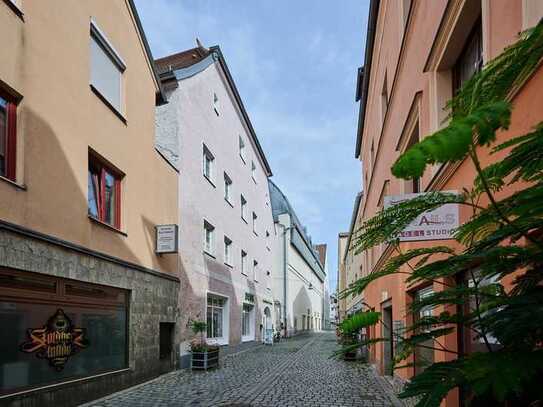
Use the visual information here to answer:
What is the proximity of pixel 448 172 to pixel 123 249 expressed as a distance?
755 centimetres

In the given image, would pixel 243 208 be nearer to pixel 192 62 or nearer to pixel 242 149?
pixel 242 149

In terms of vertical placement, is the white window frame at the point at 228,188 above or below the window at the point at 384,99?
below

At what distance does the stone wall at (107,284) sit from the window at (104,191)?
0.99 meters

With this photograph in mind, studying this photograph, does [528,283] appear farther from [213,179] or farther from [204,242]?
[213,179]

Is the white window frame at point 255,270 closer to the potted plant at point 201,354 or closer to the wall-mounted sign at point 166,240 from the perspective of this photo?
the potted plant at point 201,354

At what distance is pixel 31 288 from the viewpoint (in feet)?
24.8

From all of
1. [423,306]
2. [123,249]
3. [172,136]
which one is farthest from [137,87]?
[423,306]

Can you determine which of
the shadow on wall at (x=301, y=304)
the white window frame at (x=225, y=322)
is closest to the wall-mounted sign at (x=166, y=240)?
the white window frame at (x=225, y=322)

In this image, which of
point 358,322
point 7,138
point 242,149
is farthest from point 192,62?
point 358,322

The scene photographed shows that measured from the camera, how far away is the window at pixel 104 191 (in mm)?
9961

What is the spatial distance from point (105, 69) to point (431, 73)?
7142 mm

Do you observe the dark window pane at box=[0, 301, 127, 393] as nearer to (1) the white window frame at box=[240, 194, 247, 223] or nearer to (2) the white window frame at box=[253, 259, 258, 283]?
(1) the white window frame at box=[240, 194, 247, 223]

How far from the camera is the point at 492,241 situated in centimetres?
175

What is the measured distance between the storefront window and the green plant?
6781mm
